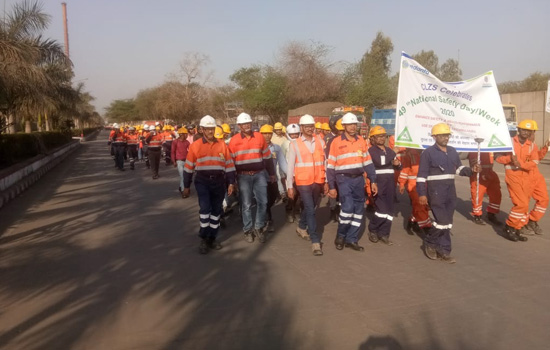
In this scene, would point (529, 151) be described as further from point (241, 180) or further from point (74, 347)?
point (74, 347)

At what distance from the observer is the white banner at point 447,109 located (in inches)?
304

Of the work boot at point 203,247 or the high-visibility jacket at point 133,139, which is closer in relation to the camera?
the work boot at point 203,247

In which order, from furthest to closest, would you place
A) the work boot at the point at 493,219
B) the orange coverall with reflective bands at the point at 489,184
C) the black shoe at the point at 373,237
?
Answer: the work boot at the point at 493,219 < the orange coverall with reflective bands at the point at 489,184 < the black shoe at the point at 373,237

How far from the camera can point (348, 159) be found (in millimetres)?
6918

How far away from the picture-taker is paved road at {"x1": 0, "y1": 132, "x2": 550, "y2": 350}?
168 inches

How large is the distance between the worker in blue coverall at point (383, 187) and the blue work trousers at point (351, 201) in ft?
1.69

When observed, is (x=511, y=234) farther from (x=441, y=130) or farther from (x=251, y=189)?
(x=251, y=189)

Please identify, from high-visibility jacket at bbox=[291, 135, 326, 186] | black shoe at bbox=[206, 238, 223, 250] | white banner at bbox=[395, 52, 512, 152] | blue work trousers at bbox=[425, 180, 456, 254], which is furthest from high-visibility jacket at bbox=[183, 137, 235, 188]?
blue work trousers at bbox=[425, 180, 456, 254]

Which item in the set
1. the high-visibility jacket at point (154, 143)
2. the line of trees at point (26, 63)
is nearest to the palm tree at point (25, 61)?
the line of trees at point (26, 63)

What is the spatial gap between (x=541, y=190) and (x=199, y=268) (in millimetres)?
5305

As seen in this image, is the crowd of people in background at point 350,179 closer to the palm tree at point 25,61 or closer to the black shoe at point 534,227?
the black shoe at point 534,227

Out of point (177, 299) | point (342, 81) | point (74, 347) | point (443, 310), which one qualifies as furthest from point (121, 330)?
point (342, 81)

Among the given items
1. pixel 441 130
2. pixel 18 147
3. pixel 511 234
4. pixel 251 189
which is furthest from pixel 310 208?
pixel 18 147

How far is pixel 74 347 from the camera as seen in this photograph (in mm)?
4113
